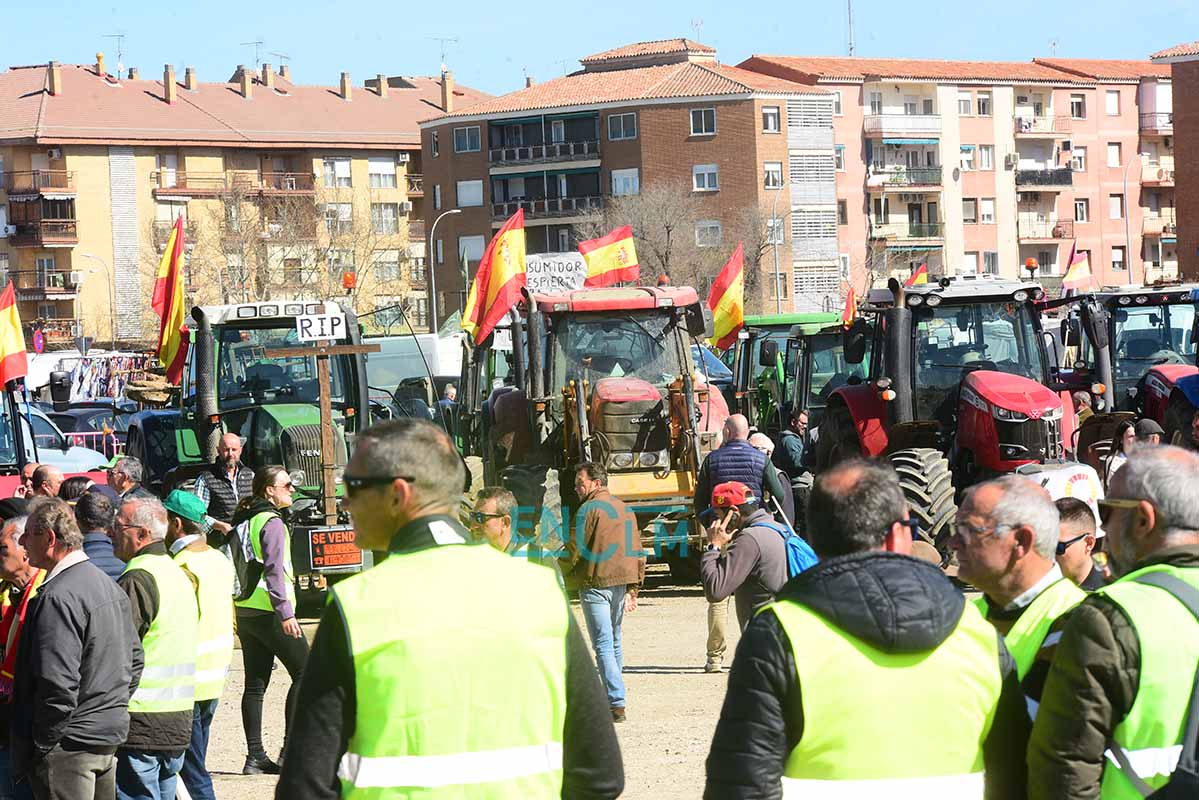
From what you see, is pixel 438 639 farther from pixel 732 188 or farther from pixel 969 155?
pixel 969 155

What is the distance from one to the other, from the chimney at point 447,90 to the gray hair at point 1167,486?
97.5 metres

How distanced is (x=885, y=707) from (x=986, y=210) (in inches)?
3704

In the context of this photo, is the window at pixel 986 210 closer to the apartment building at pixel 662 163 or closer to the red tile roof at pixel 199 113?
the apartment building at pixel 662 163

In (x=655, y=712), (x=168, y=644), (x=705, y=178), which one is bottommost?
(x=655, y=712)

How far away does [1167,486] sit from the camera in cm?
433

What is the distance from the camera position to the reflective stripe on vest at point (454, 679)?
372cm

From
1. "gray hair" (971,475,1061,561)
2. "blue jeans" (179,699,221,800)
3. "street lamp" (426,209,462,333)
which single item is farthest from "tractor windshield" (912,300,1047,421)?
"street lamp" (426,209,462,333)

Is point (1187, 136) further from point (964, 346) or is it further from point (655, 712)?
point (655, 712)

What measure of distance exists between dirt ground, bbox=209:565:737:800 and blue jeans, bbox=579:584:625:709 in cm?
24

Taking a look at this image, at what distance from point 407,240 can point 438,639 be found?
3699 inches

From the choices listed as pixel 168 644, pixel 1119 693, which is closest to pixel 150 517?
pixel 168 644

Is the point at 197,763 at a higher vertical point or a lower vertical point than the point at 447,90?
lower

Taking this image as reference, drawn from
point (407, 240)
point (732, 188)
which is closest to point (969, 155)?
point (732, 188)

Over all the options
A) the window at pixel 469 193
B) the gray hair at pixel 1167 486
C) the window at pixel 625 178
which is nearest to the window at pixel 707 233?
the window at pixel 625 178
